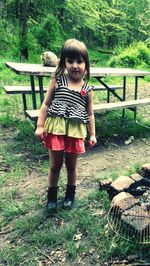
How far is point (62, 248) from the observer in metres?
2.57

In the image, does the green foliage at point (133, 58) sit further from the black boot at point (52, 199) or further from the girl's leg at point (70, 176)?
the black boot at point (52, 199)

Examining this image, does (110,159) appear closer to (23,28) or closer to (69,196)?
(69,196)

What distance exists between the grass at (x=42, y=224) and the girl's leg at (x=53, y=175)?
9 cm

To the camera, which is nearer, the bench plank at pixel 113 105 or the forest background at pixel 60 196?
the forest background at pixel 60 196

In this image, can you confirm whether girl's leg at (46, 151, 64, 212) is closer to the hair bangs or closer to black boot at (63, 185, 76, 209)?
black boot at (63, 185, 76, 209)

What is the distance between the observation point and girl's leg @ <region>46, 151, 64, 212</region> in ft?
9.53

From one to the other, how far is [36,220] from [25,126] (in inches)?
98.9

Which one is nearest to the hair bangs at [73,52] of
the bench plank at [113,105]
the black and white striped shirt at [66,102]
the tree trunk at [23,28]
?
the black and white striped shirt at [66,102]

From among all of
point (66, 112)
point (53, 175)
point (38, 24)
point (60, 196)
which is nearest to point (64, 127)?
point (66, 112)

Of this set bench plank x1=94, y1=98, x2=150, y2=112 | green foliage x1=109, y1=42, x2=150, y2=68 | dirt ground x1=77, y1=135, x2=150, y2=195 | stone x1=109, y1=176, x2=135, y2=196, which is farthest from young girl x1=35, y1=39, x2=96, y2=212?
green foliage x1=109, y1=42, x2=150, y2=68

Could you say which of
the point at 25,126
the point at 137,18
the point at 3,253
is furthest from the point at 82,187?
the point at 137,18

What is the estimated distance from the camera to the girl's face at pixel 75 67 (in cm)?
267

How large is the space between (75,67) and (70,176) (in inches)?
42.3

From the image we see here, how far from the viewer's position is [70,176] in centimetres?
309
